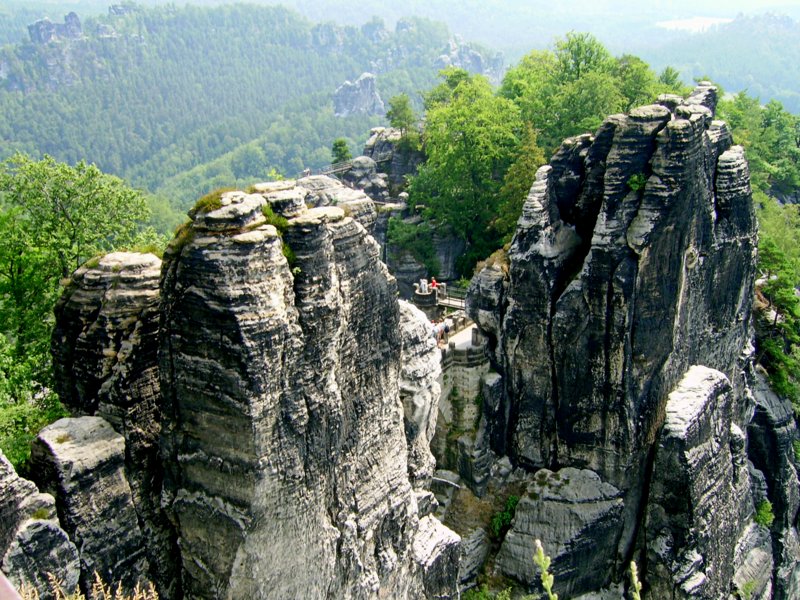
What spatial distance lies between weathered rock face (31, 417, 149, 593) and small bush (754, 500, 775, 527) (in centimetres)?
2298

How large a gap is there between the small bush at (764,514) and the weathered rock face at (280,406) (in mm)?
18205

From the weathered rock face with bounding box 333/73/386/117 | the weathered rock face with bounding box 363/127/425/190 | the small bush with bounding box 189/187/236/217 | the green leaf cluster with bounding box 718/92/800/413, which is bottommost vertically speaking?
the weathered rock face with bounding box 333/73/386/117

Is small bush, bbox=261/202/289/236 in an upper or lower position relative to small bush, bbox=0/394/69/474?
upper

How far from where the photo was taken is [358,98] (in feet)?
609

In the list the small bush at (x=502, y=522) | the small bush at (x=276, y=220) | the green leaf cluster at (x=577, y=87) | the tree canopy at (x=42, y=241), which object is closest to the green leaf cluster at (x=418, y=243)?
the green leaf cluster at (x=577, y=87)

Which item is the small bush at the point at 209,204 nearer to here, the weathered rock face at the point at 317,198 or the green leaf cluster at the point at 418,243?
the weathered rock face at the point at 317,198

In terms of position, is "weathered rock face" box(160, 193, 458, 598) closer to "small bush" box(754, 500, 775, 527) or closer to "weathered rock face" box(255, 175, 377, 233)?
"weathered rock face" box(255, 175, 377, 233)

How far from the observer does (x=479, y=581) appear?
26.1 meters

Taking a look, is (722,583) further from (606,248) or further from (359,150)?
(359,150)

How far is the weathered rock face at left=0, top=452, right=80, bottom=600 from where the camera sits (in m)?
12.3

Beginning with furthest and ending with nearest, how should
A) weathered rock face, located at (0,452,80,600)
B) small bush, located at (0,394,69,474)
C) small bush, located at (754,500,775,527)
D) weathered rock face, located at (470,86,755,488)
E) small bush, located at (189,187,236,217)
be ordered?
small bush, located at (754,500,775,527) → weathered rock face, located at (470,86,755,488) → small bush, located at (0,394,69,474) → small bush, located at (189,187,236,217) → weathered rock face, located at (0,452,80,600)

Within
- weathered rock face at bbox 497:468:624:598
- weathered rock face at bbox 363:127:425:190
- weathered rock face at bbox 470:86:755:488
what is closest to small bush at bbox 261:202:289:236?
weathered rock face at bbox 470:86:755:488

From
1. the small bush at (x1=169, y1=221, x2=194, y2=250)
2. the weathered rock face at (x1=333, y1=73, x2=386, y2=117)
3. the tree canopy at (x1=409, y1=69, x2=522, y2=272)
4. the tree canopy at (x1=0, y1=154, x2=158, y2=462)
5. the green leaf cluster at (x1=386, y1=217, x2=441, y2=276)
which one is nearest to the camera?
the small bush at (x1=169, y1=221, x2=194, y2=250)

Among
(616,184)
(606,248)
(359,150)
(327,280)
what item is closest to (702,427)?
(606,248)
